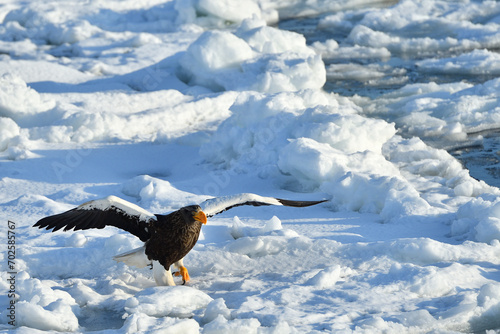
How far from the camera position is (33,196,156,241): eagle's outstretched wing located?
4840 millimetres

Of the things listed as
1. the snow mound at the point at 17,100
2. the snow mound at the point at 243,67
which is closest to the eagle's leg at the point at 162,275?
the snow mound at the point at 17,100

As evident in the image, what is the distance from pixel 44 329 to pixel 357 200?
333 cm

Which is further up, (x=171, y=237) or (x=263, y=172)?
(x=171, y=237)

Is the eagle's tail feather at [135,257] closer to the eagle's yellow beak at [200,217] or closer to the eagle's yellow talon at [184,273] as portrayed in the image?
the eagle's yellow talon at [184,273]

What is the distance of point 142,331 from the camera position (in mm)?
4199

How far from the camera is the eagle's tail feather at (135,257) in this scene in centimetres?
492

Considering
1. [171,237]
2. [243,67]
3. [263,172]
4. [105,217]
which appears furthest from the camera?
[243,67]

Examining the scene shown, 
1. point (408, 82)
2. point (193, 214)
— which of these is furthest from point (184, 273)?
point (408, 82)

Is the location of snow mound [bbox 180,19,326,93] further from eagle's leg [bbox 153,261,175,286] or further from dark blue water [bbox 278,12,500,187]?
eagle's leg [bbox 153,261,175,286]

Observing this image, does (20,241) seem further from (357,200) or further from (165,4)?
(165,4)

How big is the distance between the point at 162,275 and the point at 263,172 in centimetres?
294

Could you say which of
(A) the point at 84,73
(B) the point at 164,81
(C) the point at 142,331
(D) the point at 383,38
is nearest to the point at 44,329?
(C) the point at 142,331

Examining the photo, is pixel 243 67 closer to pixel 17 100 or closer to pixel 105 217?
pixel 17 100

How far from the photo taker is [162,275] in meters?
4.84
